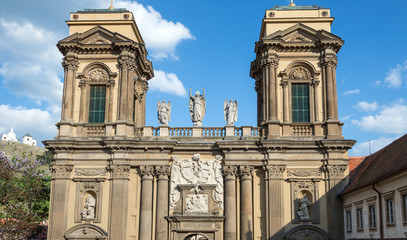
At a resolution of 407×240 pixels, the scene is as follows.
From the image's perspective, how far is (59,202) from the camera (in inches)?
1114

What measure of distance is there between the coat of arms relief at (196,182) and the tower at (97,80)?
425 cm

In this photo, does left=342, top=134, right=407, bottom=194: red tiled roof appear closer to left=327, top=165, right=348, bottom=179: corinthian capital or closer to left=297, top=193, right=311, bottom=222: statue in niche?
left=327, top=165, right=348, bottom=179: corinthian capital

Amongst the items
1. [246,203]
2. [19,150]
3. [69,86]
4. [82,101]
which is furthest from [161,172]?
[19,150]

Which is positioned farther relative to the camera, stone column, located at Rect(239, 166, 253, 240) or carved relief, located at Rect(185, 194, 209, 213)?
carved relief, located at Rect(185, 194, 209, 213)

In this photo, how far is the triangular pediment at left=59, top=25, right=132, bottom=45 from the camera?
100 ft

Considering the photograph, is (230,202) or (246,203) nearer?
(246,203)

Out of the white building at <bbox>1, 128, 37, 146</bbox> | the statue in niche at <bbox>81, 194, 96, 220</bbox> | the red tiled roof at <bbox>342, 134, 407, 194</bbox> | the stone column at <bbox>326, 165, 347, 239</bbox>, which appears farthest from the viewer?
the white building at <bbox>1, 128, 37, 146</bbox>

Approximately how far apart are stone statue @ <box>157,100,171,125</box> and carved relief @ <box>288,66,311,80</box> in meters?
8.42

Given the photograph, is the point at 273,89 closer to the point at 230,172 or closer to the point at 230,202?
the point at 230,172

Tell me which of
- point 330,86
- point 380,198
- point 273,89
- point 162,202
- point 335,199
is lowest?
point 380,198

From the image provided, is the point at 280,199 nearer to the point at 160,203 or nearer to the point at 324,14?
the point at 160,203

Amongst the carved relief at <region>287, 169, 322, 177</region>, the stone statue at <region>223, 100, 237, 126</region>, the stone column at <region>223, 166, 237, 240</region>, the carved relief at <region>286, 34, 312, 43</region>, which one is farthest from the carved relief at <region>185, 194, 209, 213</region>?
the carved relief at <region>286, 34, 312, 43</region>

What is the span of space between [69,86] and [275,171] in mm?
14578

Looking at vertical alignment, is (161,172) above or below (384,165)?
above
